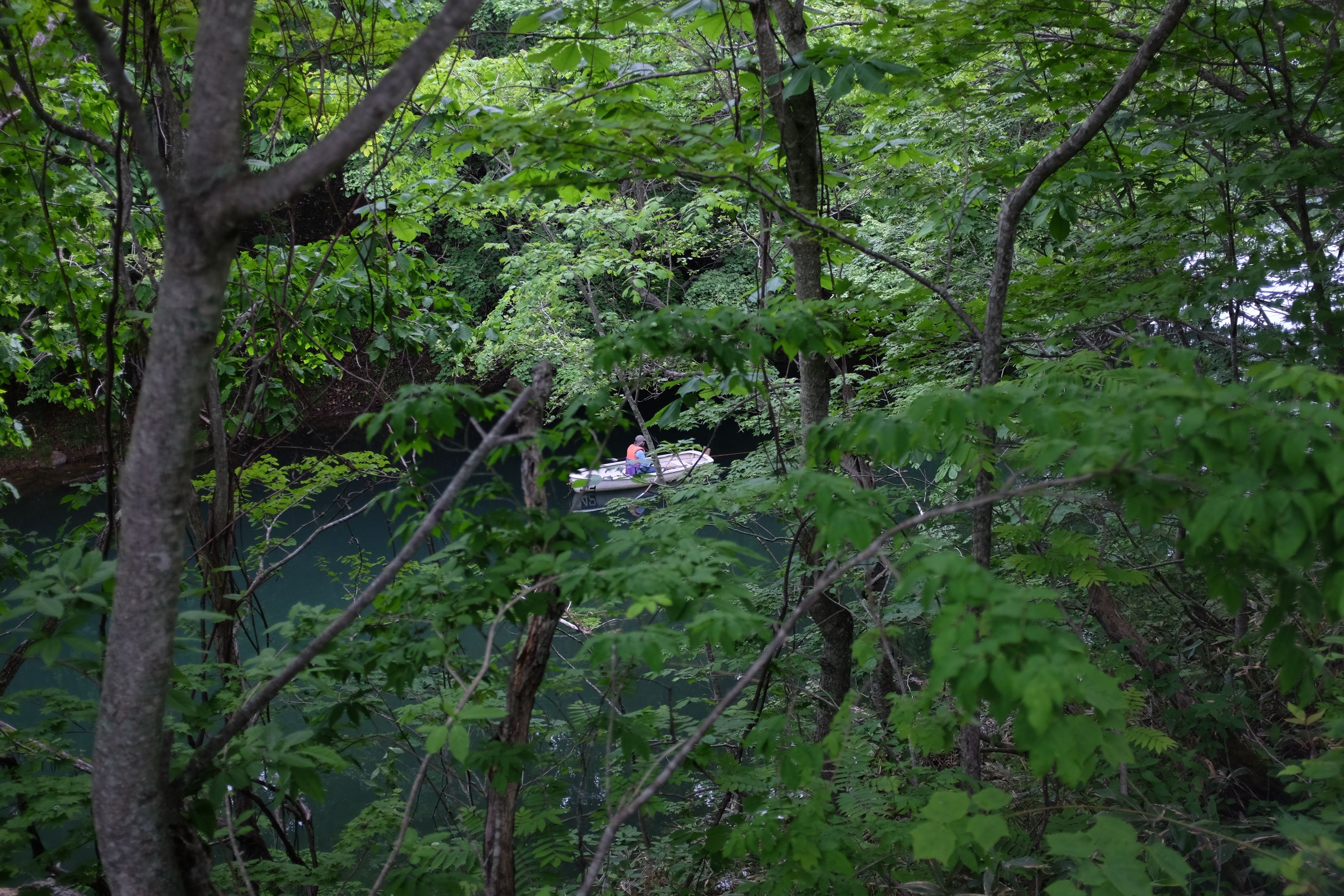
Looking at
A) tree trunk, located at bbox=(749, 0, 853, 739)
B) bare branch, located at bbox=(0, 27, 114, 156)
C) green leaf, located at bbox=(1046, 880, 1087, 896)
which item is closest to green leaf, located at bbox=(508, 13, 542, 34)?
tree trunk, located at bbox=(749, 0, 853, 739)

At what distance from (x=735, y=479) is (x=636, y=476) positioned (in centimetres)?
106

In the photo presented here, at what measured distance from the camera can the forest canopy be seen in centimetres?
127

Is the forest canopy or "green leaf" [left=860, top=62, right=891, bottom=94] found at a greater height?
"green leaf" [left=860, top=62, right=891, bottom=94]

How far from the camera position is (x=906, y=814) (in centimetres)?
292

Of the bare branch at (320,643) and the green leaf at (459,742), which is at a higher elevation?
the bare branch at (320,643)

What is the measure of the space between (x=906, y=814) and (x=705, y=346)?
79.4 inches

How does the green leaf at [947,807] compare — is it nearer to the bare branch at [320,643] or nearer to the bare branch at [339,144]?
the bare branch at [320,643]

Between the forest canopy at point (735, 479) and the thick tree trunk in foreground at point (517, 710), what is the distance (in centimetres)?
1

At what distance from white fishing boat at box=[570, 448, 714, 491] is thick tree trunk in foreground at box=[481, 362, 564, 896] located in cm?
12

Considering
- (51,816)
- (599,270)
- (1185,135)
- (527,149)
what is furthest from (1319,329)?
(599,270)

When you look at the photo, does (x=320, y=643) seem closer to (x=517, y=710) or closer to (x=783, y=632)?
(x=517, y=710)

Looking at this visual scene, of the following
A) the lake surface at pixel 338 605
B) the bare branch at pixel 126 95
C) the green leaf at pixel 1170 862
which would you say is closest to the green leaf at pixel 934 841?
the green leaf at pixel 1170 862

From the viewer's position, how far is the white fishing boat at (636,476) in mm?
2148

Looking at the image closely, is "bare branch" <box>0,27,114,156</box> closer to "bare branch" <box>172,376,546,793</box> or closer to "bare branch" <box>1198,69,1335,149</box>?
"bare branch" <box>172,376,546,793</box>
